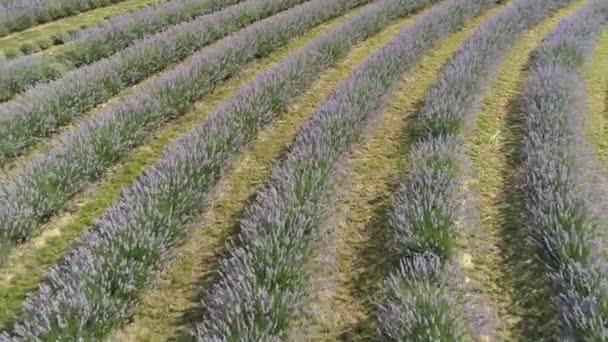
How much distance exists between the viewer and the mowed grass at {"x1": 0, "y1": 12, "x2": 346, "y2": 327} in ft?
15.9

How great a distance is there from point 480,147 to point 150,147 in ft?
13.2

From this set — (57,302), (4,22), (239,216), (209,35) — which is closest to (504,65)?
(209,35)

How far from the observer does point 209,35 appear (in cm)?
1077

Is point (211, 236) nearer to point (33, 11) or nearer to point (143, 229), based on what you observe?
point (143, 229)

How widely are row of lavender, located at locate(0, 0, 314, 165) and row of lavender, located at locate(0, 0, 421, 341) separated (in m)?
1.74

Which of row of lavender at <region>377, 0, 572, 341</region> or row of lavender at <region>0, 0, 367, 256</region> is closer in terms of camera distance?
row of lavender at <region>377, 0, 572, 341</region>

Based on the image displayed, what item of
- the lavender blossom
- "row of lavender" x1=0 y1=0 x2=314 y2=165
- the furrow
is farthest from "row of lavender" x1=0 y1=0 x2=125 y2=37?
the furrow

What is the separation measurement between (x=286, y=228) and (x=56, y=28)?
28.7ft

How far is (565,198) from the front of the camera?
5.32 m

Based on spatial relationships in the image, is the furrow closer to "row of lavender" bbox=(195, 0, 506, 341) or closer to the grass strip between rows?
"row of lavender" bbox=(195, 0, 506, 341)

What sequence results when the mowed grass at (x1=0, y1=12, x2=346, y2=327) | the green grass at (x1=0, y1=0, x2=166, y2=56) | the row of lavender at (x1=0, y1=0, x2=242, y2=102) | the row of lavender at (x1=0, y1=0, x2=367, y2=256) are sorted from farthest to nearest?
the green grass at (x1=0, y1=0, x2=166, y2=56), the row of lavender at (x1=0, y1=0, x2=242, y2=102), the row of lavender at (x1=0, y1=0, x2=367, y2=256), the mowed grass at (x1=0, y1=12, x2=346, y2=327)

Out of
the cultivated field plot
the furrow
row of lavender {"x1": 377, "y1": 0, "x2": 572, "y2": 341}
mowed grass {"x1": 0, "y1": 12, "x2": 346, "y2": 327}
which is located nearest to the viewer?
row of lavender {"x1": 377, "y1": 0, "x2": 572, "y2": 341}

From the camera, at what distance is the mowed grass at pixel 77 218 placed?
485cm

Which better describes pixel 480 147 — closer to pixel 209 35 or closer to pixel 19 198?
pixel 19 198
